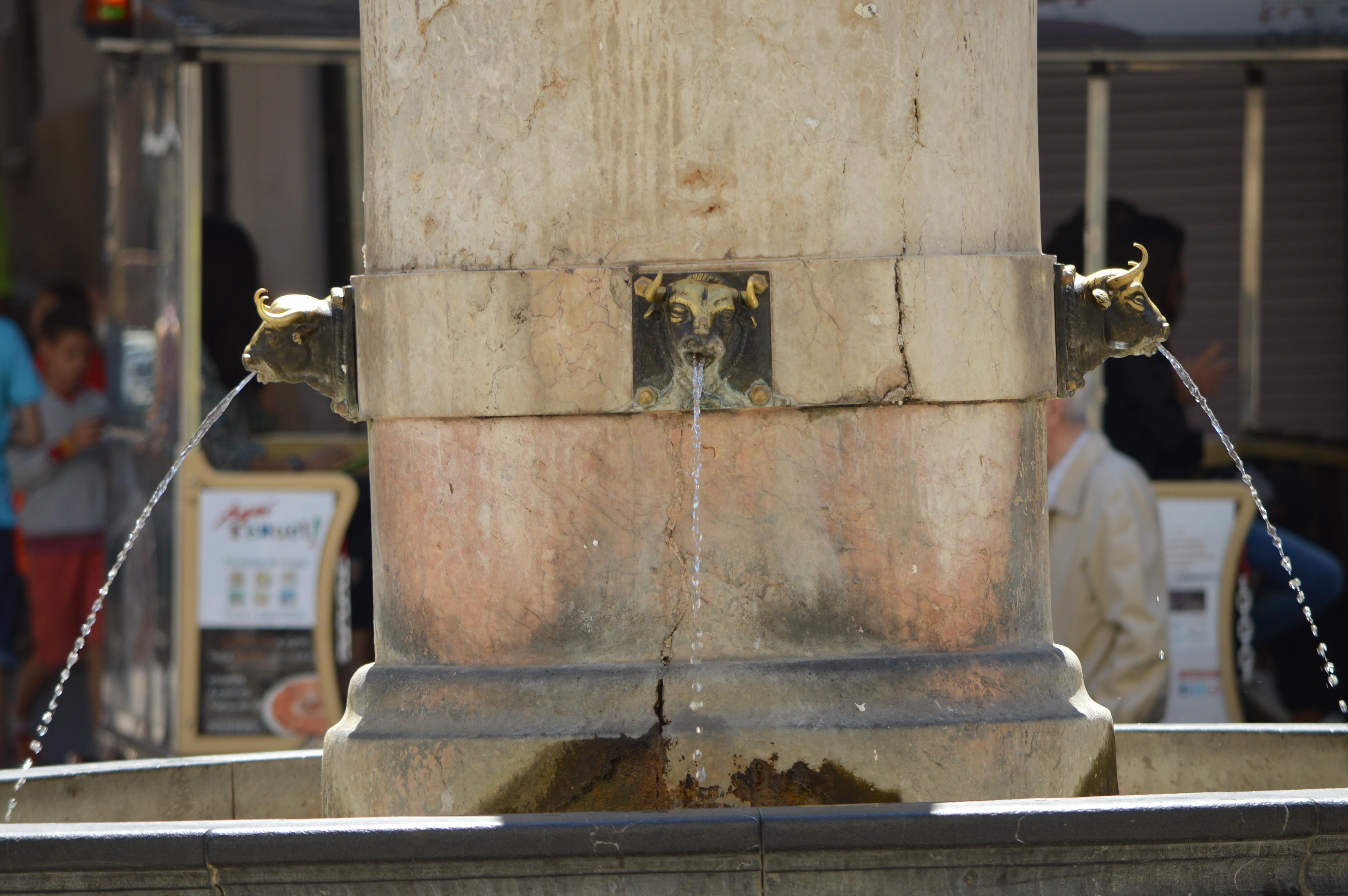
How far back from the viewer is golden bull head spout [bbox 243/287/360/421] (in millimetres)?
3605

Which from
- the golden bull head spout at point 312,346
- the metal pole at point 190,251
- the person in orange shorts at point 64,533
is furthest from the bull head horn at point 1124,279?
the person in orange shorts at point 64,533

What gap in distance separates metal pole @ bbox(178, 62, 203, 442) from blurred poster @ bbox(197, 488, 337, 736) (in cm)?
42

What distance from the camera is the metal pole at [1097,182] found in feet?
24.7

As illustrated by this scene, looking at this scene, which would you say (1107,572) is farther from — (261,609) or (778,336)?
(261,609)

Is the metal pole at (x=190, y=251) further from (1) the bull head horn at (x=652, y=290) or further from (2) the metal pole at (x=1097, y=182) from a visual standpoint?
(1) the bull head horn at (x=652, y=290)

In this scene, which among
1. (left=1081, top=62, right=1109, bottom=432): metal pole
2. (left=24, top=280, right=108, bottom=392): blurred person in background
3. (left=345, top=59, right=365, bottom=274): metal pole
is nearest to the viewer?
(left=1081, top=62, right=1109, bottom=432): metal pole

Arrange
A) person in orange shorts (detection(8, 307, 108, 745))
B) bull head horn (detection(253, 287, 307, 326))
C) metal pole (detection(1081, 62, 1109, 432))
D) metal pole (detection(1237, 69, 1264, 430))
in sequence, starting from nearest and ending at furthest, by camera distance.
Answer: bull head horn (detection(253, 287, 307, 326)) → metal pole (detection(1081, 62, 1109, 432)) → person in orange shorts (detection(8, 307, 108, 745)) → metal pole (detection(1237, 69, 1264, 430))

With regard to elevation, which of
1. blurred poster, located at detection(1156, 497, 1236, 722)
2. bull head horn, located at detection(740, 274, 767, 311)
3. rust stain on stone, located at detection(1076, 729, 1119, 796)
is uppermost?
bull head horn, located at detection(740, 274, 767, 311)

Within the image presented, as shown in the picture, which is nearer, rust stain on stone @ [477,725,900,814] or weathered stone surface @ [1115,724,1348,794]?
rust stain on stone @ [477,725,900,814]

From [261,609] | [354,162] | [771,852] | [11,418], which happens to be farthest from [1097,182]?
[771,852]

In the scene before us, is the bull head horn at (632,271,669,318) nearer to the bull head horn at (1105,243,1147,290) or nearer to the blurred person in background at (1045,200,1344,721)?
the bull head horn at (1105,243,1147,290)

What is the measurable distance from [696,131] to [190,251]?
459 cm

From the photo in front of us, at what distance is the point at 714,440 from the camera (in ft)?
10.9

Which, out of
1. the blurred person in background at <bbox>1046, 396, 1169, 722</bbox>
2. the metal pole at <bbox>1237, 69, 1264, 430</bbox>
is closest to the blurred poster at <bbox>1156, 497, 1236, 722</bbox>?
the blurred person in background at <bbox>1046, 396, 1169, 722</bbox>
